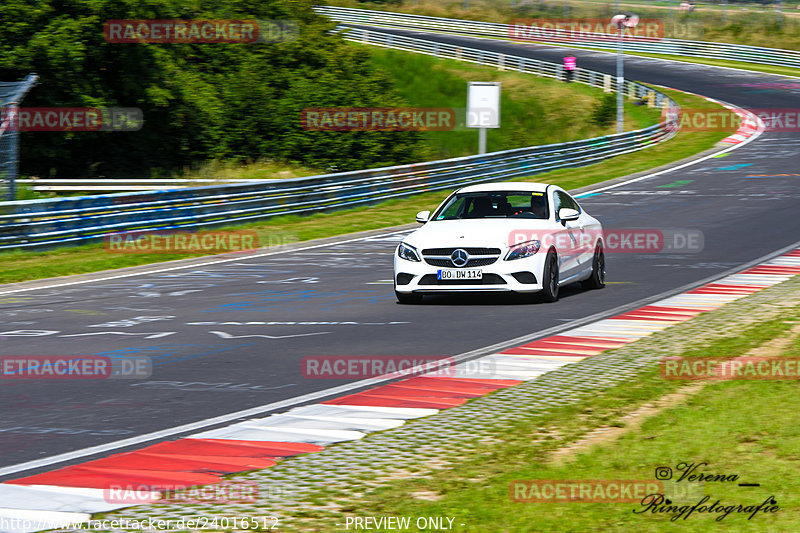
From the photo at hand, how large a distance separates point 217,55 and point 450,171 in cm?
1757

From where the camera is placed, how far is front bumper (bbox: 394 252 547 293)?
44.6 feet

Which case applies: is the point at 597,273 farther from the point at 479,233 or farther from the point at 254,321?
the point at 254,321

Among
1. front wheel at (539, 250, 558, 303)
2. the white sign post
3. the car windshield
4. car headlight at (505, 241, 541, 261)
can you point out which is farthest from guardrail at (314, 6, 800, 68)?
car headlight at (505, 241, 541, 261)

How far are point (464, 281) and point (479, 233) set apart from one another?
0.65 metres

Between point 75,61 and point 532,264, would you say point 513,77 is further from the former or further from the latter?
point 532,264

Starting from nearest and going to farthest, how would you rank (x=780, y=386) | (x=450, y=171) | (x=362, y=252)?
(x=780, y=386)
(x=362, y=252)
(x=450, y=171)

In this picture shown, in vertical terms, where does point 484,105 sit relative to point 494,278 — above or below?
above

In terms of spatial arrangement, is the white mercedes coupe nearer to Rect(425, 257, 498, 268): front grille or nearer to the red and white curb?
Rect(425, 257, 498, 268): front grille

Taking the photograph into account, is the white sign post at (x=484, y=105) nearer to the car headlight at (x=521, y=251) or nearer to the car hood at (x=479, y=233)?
the car hood at (x=479, y=233)

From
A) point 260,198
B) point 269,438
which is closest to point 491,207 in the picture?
point 269,438

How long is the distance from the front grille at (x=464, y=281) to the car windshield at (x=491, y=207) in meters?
1.22

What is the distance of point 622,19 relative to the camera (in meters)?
43.4

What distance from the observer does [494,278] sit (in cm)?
1362

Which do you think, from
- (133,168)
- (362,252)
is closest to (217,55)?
(133,168)
